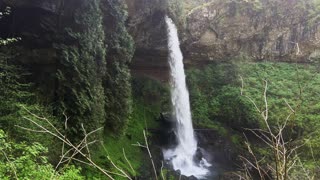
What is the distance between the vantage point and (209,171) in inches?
612

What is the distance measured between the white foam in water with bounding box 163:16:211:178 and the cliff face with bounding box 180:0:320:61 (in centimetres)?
193

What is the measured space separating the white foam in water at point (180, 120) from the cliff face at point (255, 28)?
6.35ft

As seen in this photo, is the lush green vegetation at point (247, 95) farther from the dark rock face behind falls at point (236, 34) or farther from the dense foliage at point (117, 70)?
the dense foliage at point (117, 70)

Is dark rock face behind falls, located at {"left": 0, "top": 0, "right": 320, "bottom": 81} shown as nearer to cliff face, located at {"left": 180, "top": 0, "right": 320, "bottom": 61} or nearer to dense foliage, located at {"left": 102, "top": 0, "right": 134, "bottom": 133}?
cliff face, located at {"left": 180, "top": 0, "right": 320, "bottom": 61}

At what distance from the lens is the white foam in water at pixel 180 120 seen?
15930mm

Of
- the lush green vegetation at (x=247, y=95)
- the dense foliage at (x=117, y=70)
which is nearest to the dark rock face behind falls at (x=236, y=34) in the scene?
the lush green vegetation at (x=247, y=95)

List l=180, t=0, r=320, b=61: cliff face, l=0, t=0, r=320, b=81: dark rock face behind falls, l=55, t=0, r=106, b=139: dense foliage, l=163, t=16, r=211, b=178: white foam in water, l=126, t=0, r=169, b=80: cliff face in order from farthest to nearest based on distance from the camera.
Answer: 1. l=180, t=0, r=320, b=61: cliff face
2. l=0, t=0, r=320, b=81: dark rock face behind falls
3. l=126, t=0, r=169, b=80: cliff face
4. l=163, t=16, r=211, b=178: white foam in water
5. l=55, t=0, r=106, b=139: dense foliage

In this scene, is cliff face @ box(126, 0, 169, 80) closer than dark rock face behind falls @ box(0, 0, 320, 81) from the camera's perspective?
Yes

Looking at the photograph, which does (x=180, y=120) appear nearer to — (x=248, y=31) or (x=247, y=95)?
(x=247, y=95)

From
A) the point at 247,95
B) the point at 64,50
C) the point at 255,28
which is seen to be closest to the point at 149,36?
the point at 247,95

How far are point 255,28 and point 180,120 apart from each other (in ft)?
24.1

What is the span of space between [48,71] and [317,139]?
Result: 35.4 ft

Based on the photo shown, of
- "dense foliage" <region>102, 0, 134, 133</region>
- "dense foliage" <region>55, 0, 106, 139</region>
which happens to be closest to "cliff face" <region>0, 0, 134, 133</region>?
"dense foliage" <region>55, 0, 106, 139</region>

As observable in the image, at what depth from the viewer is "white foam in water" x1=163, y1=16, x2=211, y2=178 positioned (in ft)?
52.3
